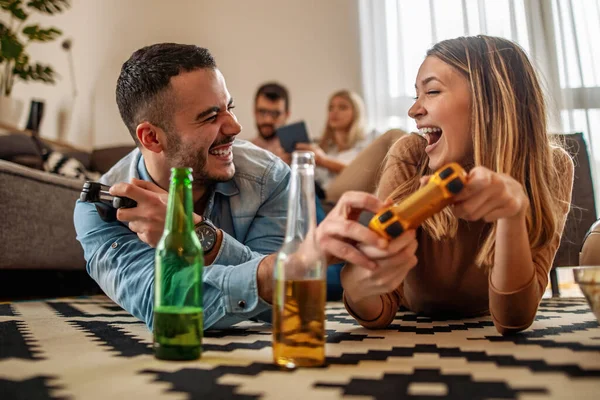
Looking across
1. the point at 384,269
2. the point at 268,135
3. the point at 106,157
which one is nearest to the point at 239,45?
the point at 268,135

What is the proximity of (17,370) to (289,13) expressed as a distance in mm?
3424

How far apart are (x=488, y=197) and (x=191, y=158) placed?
694mm

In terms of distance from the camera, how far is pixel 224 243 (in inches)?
37.7

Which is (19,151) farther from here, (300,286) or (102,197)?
(300,286)

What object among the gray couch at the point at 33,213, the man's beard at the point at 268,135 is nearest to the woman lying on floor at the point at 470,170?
the gray couch at the point at 33,213

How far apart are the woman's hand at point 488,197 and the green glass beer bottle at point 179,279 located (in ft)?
1.05

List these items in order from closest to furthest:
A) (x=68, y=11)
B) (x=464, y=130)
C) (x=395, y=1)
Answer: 1. (x=464, y=130)
2. (x=68, y=11)
3. (x=395, y=1)

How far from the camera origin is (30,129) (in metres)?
2.65

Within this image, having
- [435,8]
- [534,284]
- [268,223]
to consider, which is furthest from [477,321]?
[435,8]

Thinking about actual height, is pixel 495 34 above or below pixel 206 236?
above

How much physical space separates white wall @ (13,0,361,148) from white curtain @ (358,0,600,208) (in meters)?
0.17

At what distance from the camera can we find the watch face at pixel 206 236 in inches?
37.5

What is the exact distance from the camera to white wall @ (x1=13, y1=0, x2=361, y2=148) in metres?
3.57

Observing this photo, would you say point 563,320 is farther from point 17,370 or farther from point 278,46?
point 278,46
